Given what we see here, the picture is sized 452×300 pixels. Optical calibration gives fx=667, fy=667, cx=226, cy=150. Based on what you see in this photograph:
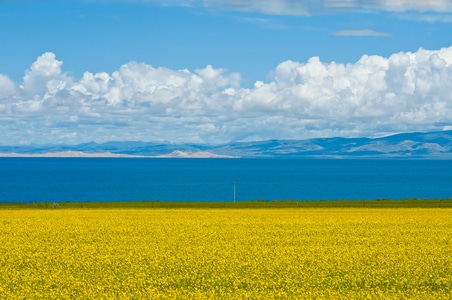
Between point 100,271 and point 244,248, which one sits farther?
point 244,248

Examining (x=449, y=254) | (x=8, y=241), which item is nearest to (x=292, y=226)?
(x=449, y=254)

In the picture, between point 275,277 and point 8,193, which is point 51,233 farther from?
point 8,193

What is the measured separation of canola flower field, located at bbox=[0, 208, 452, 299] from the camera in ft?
73.2

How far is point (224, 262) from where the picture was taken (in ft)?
89.0

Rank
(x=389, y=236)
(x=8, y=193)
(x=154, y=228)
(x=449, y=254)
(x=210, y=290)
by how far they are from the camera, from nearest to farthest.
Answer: (x=210, y=290) → (x=449, y=254) → (x=389, y=236) → (x=154, y=228) → (x=8, y=193)

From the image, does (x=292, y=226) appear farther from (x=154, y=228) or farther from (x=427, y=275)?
(x=427, y=275)

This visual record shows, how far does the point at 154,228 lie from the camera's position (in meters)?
42.9

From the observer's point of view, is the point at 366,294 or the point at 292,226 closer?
the point at 366,294

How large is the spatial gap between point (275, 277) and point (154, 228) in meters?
19.3

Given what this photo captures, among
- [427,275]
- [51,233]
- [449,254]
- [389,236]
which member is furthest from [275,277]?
[51,233]

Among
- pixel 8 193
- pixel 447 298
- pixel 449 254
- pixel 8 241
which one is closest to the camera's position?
pixel 447 298

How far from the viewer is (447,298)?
20953 mm

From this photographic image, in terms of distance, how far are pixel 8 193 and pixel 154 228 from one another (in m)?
135

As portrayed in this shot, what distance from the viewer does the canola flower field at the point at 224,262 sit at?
73.2ft
